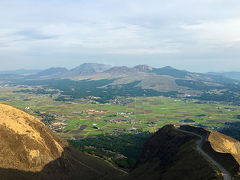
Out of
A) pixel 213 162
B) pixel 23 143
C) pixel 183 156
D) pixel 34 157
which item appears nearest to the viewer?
pixel 213 162

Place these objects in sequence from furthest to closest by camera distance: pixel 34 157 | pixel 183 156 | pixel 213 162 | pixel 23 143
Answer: pixel 23 143 → pixel 34 157 → pixel 183 156 → pixel 213 162

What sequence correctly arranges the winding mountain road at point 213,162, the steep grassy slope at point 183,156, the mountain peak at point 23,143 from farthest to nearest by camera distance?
the mountain peak at point 23,143 → the steep grassy slope at point 183,156 → the winding mountain road at point 213,162

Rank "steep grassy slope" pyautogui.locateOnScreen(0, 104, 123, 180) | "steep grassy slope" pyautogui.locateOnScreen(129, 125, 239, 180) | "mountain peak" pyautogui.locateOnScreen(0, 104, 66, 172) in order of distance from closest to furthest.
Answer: "steep grassy slope" pyautogui.locateOnScreen(129, 125, 239, 180), "steep grassy slope" pyautogui.locateOnScreen(0, 104, 123, 180), "mountain peak" pyautogui.locateOnScreen(0, 104, 66, 172)

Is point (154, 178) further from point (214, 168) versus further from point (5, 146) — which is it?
point (5, 146)

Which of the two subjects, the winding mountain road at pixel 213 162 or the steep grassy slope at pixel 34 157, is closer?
the winding mountain road at pixel 213 162

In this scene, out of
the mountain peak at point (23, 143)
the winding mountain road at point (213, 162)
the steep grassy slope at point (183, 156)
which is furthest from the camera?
the mountain peak at point (23, 143)

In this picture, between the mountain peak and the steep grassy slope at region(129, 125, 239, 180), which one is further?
the mountain peak

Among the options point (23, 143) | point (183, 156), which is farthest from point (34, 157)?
point (183, 156)

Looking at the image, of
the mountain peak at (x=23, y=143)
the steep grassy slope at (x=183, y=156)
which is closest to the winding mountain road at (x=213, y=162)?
the steep grassy slope at (x=183, y=156)

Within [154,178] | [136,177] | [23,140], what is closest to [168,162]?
[154,178]

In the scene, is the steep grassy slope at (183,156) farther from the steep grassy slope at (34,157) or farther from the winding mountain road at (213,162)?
the steep grassy slope at (34,157)

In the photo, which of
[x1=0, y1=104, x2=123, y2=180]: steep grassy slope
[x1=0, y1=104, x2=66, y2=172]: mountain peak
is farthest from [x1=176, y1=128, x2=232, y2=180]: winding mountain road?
[x1=0, y1=104, x2=66, y2=172]: mountain peak

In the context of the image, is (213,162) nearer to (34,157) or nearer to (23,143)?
(34,157)

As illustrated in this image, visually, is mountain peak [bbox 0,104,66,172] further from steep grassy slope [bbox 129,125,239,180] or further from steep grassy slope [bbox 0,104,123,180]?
steep grassy slope [bbox 129,125,239,180]
